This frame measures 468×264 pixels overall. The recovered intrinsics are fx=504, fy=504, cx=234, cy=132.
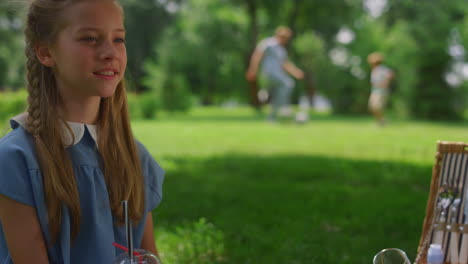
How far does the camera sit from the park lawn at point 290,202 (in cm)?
346

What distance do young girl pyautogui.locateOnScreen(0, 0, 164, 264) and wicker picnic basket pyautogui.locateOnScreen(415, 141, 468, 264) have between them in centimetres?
137

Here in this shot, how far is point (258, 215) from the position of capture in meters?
4.27

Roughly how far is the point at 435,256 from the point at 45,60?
1.69m

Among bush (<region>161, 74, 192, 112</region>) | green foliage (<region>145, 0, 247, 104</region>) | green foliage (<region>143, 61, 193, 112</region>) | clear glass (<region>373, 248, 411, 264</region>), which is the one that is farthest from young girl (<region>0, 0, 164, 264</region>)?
green foliage (<region>145, 0, 247, 104</region>)

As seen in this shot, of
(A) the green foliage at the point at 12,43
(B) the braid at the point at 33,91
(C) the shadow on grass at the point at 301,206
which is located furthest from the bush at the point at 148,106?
(B) the braid at the point at 33,91

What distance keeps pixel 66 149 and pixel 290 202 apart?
10.2 feet

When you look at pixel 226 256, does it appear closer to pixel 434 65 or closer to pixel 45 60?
pixel 45 60

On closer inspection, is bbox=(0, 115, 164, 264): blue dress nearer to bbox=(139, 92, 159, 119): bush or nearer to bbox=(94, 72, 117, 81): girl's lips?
bbox=(94, 72, 117, 81): girl's lips

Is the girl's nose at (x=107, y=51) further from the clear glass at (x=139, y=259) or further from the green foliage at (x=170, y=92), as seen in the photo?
the green foliage at (x=170, y=92)

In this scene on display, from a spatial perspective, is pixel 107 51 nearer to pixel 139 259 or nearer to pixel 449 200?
pixel 139 259

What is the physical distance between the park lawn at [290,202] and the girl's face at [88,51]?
174 centimetres

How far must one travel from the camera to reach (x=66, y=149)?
1.80m

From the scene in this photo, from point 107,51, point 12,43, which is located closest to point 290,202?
point 107,51

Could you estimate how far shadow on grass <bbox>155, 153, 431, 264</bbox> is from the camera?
350 centimetres
